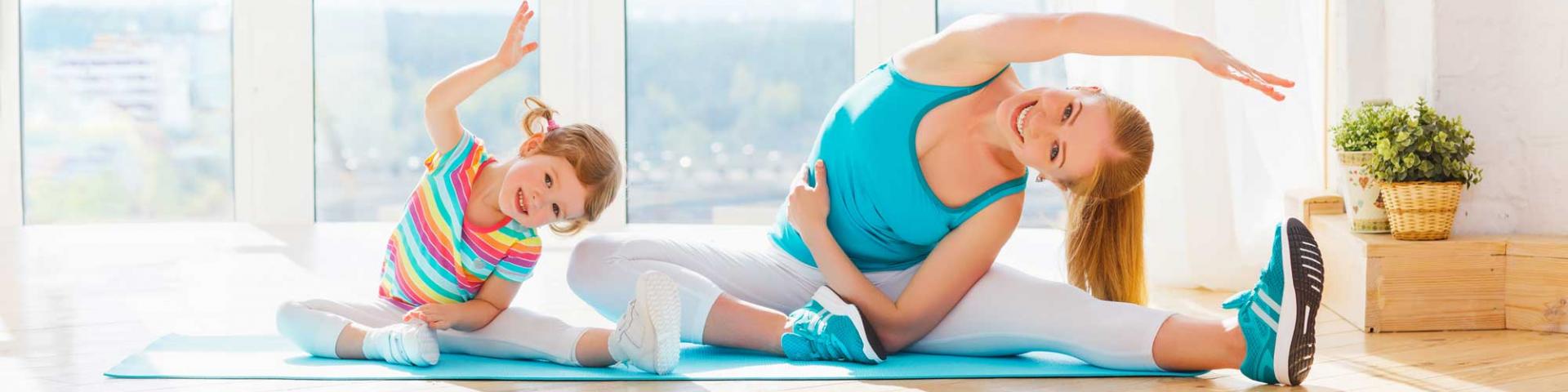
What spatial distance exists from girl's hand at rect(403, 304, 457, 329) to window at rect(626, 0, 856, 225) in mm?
2116

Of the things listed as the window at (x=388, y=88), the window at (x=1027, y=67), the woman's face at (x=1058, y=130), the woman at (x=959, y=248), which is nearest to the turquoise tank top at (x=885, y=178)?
the woman at (x=959, y=248)

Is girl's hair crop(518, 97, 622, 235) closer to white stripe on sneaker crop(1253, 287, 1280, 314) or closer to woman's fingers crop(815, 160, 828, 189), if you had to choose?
woman's fingers crop(815, 160, 828, 189)

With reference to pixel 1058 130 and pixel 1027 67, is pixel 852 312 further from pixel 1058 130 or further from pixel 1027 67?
pixel 1027 67

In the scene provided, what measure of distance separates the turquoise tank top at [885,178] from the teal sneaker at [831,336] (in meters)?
0.12

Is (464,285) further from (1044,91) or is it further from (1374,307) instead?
(1374,307)

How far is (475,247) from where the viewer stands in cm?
198

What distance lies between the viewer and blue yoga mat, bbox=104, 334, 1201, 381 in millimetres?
1803

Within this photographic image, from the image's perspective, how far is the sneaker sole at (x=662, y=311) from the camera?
1735mm

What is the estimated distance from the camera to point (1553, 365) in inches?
74.2

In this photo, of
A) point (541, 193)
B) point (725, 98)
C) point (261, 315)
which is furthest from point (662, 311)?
point (725, 98)

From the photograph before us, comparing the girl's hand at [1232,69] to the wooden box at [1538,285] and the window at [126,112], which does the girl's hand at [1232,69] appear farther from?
the window at [126,112]

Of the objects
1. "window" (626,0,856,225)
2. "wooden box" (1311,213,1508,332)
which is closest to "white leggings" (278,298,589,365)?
"wooden box" (1311,213,1508,332)

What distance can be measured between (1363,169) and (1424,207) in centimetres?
14

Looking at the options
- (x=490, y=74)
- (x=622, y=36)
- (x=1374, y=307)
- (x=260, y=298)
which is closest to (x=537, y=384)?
(x=490, y=74)
